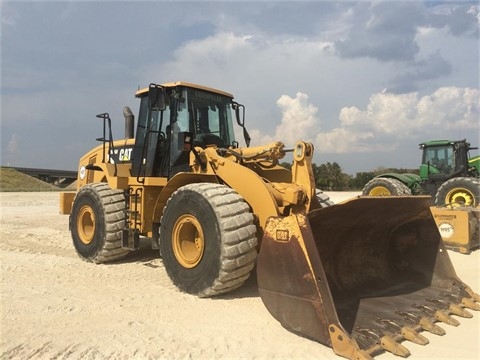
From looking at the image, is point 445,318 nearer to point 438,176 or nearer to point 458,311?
point 458,311

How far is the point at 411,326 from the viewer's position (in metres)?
4.02

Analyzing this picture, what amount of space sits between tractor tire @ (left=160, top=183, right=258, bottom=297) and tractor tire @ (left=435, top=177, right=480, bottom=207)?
30.6 feet

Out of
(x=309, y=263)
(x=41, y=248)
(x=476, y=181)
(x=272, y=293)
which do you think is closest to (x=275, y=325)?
(x=272, y=293)

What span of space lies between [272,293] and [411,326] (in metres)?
1.31

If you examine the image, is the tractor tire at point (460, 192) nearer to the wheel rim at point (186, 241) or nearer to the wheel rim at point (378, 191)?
the wheel rim at point (378, 191)

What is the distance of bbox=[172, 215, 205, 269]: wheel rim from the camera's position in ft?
17.1

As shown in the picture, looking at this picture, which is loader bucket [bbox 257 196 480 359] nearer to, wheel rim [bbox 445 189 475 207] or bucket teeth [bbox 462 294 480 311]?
bucket teeth [bbox 462 294 480 311]

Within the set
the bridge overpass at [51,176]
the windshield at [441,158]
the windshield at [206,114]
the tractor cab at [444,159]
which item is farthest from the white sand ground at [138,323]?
the bridge overpass at [51,176]

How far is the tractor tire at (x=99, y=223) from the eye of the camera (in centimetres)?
677

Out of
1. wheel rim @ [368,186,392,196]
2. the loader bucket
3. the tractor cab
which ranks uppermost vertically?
the tractor cab

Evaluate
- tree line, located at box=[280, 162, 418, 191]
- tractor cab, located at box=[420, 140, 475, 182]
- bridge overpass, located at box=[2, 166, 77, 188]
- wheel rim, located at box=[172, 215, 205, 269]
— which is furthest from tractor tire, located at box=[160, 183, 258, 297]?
bridge overpass, located at box=[2, 166, 77, 188]

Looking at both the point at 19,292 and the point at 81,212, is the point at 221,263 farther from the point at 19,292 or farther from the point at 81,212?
the point at 81,212

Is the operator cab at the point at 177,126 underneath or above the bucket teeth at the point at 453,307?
above

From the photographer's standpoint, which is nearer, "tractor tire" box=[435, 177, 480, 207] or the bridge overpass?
"tractor tire" box=[435, 177, 480, 207]
